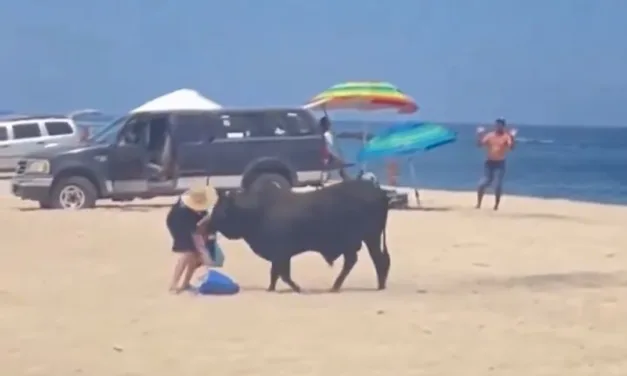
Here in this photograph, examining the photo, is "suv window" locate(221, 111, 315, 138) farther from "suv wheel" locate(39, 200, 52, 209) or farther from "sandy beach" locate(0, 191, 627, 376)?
"sandy beach" locate(0, 191, 627, 376)

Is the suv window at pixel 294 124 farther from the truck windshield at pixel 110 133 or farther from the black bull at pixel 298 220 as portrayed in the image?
the black bull at pixel 298 220

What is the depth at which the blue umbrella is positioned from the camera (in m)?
26.4

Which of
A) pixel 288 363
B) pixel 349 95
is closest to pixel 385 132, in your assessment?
pixel 349 95

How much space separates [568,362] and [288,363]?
1892mm

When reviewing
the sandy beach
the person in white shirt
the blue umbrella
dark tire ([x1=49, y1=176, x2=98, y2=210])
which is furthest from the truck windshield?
the blue umbrella

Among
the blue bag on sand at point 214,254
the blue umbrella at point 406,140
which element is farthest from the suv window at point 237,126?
the blue bag on sand at point 214,254

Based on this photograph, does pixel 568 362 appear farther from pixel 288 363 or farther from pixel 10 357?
pixel 10 357

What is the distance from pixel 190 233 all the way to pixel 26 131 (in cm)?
2396

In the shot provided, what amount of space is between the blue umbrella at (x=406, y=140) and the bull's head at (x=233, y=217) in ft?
41.3

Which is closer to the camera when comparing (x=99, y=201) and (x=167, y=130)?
(x=167, y=130)

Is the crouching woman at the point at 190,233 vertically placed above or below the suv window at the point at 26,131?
above

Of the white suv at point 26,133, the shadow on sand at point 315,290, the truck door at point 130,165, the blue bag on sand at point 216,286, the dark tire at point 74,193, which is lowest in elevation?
the white suv at point 26,133

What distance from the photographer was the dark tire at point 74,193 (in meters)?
23.5

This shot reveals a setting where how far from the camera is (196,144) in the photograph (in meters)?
23.7
